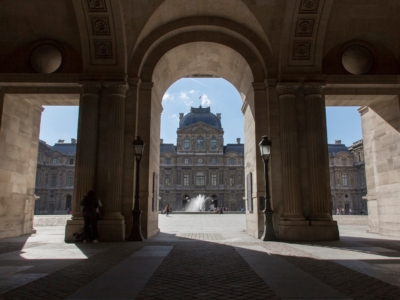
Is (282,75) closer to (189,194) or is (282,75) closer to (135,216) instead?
(135,216)

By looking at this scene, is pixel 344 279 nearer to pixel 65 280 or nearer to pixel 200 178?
pixel 65 280

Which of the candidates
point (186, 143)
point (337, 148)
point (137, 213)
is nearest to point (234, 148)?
point (186, 143)

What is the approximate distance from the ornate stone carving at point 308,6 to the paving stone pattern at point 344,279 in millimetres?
9353

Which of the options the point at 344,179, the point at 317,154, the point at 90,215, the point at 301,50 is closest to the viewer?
the point at 90,215

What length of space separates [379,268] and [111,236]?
28.7ft

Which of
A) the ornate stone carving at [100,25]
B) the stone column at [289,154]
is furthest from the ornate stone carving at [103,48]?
the stone column at [289,154]

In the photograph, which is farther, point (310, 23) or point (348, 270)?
point (310, 23)

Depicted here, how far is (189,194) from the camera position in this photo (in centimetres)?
9500

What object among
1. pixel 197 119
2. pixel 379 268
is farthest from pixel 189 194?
pixel 379 268

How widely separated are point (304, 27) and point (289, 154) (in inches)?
202

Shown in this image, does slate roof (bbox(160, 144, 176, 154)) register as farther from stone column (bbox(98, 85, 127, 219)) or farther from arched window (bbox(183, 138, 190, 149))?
stone column (bbox(98, 85, 127, 219))

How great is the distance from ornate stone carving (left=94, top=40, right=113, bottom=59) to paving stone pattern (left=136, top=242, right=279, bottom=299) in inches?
339

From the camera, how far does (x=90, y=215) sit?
11.7 m

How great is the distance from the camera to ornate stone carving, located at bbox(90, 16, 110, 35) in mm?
13258
